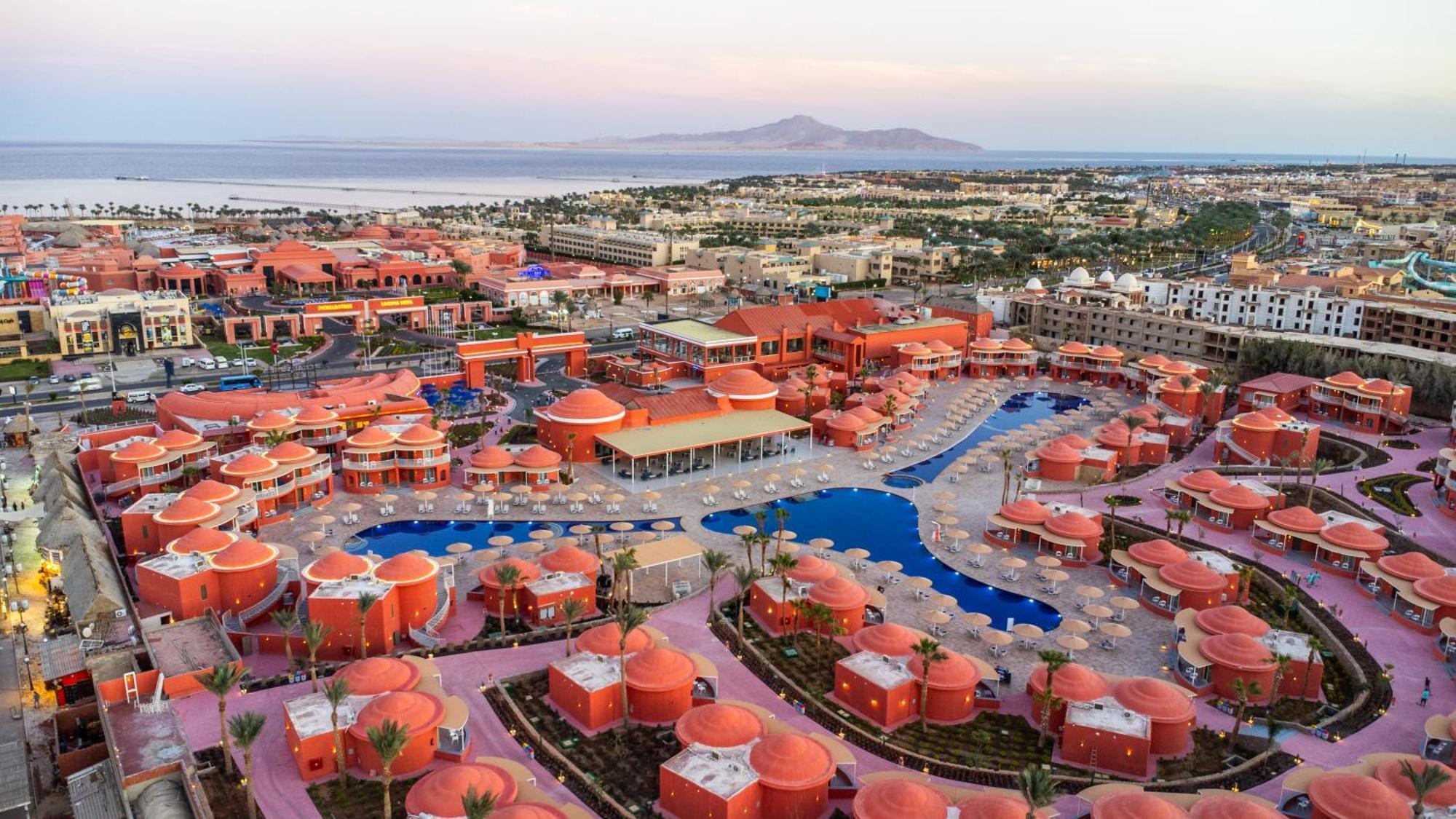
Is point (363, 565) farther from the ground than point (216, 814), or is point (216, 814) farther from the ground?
point (363, 565)

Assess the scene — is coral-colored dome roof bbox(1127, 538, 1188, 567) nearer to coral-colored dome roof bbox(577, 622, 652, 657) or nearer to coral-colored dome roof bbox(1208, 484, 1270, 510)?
coral-colored dome roof bbox(1208, 484, 1270, 510)

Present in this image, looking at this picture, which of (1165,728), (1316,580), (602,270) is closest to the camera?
(1165,728)

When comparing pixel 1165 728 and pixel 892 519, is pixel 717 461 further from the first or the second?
pixel 1165 728

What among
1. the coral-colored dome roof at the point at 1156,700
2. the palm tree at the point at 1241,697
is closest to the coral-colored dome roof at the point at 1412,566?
the palm tree at the point at 1241,697

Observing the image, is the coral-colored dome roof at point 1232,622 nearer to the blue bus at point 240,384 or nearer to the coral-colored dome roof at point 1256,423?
the coral-colored dome roof at point 1256,423

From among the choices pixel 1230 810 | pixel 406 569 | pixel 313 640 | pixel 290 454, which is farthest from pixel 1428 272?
pixel 313 640

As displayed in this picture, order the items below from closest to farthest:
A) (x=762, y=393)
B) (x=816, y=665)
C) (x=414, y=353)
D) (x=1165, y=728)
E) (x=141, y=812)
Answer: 1. (x=141, y=812)
2. (x=1165, y=728)
3. (x=816, y=665)
4. (x=762, y=393)
5. (x=414, y=353)

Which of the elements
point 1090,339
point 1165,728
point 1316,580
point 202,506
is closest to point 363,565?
point 202,506

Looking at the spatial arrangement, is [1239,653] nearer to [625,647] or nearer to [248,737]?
[625,647]
